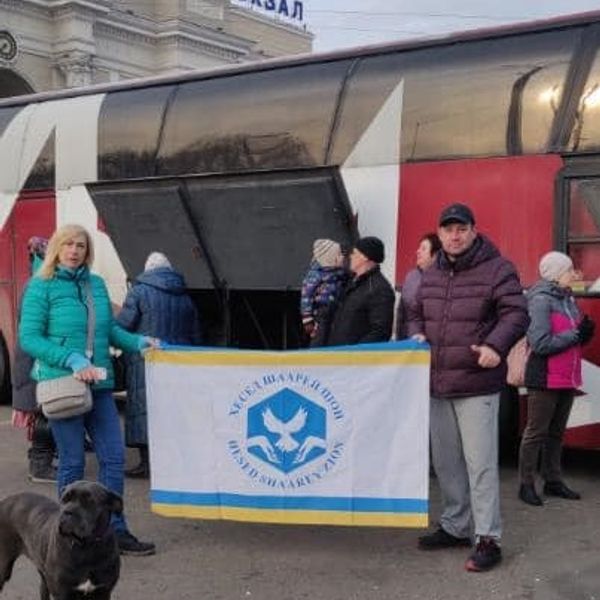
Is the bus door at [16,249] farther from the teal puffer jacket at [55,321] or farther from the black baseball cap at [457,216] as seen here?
the black baseball cap at [457,216]

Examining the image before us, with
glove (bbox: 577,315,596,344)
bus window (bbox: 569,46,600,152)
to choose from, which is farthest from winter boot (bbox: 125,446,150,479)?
bus window (bbox: 569,46,600,152)

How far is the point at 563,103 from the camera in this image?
271 inches

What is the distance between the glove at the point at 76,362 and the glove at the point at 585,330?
3.16 meters

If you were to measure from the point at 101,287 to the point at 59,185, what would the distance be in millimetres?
4869

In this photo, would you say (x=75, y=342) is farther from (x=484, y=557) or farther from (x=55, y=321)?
(x=484, y=557)

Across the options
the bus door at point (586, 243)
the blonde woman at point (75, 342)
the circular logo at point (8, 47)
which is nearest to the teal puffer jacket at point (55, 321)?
the blonde woman at point (75, 342)

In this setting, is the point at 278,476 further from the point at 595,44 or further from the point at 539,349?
the point at 595,44

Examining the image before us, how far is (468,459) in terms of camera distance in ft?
16.6

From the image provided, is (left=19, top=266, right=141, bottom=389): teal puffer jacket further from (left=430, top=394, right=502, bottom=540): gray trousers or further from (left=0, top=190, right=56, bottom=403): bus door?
(left=0, top=190, right=56, bottom=403): bus door

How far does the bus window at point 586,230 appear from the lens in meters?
6.72

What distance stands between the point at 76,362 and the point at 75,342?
0.47 feet

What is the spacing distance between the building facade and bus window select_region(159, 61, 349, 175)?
108ft

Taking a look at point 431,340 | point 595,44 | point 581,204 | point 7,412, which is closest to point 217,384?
point 431,340

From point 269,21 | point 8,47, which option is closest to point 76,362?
point 8,47
